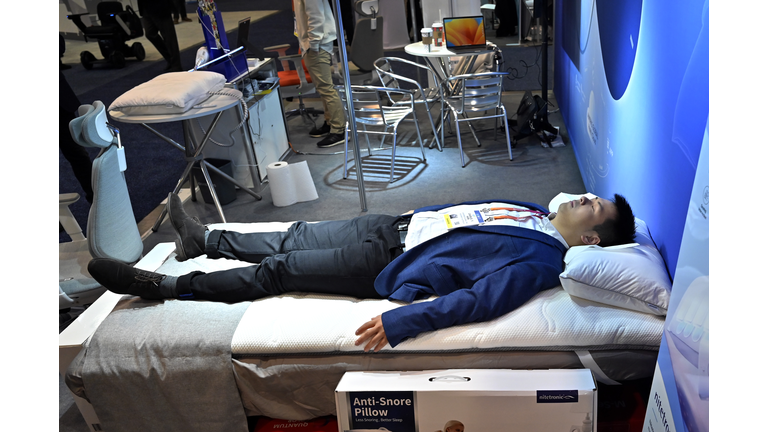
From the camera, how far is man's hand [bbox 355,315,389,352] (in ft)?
5.84

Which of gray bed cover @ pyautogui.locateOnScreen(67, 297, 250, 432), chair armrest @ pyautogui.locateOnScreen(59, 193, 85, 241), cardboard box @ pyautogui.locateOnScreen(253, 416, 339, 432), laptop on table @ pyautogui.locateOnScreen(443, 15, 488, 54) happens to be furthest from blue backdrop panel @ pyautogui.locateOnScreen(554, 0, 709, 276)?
chair armrest @ pyautogui.locateOnScreen(59, 193, 85, 241)

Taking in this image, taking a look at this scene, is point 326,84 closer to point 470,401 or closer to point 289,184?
point 289,184

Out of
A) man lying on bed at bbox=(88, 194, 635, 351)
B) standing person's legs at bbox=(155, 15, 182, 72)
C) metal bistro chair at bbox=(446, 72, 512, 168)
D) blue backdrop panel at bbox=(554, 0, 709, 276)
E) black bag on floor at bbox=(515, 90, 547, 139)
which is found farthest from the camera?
standing person's legs at bbox=(155, 15, 182, 72)

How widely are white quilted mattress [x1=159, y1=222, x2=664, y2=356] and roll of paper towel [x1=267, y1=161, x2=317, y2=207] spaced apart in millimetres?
1881

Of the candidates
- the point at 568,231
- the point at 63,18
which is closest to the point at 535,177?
the point at 568,231

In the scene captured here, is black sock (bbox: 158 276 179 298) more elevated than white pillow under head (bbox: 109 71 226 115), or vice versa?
white pillow under head (bbox: 109 71 226 115)

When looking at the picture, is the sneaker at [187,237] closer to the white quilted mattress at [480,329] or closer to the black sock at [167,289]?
the black sock at [167,289]

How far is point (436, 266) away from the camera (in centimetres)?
200

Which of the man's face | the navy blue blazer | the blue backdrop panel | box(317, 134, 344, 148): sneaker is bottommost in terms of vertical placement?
box(317, 134, 344, 148): sneaker

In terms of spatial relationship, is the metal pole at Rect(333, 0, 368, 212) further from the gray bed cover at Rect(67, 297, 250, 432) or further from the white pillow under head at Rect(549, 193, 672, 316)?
the white pillow under head at Rect(549, 193, 672, 316)

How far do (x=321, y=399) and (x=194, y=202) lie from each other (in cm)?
262

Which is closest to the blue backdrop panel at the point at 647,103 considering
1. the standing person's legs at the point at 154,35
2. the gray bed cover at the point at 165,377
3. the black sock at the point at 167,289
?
the gray bed cover at the point at 165,377

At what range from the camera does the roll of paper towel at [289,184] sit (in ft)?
12.4

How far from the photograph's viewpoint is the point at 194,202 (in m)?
4.05
